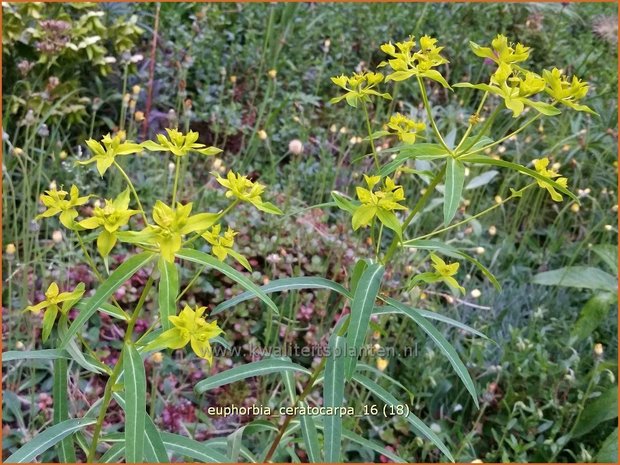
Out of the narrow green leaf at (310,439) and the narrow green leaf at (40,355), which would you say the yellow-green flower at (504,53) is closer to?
the narrow green leaf at (310,439)

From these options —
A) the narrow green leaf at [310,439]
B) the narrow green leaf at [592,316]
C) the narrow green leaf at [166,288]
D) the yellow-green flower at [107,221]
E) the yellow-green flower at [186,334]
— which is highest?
the yellow-green flower at [107,221]

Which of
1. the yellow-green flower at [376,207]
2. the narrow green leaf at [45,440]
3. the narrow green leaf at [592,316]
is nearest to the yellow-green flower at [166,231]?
the yellow-green flower at [376,207]

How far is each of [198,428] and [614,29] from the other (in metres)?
2.60

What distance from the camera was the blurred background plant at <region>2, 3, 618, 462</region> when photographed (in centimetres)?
169

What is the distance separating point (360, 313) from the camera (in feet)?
2.80

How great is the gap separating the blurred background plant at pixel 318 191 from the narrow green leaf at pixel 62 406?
393mm

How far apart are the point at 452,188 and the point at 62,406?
0.67 m

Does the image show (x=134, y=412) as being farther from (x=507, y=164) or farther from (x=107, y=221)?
(x=507, y=164)

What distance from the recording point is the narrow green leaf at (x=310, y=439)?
99 cm

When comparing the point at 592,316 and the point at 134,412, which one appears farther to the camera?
Answer: the point at 592,316

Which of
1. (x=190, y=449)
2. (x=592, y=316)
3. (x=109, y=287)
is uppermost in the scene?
(x=109, y=287)

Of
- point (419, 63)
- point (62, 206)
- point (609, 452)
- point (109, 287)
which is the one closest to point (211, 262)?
point (109, 287)

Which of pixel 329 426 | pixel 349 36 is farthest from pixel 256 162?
pixel 329 426

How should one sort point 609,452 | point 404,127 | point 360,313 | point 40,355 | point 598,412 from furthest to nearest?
1. point 598,412
2. point 609,452
3. point 404,127
4. point 40,355
5. point 360,313
